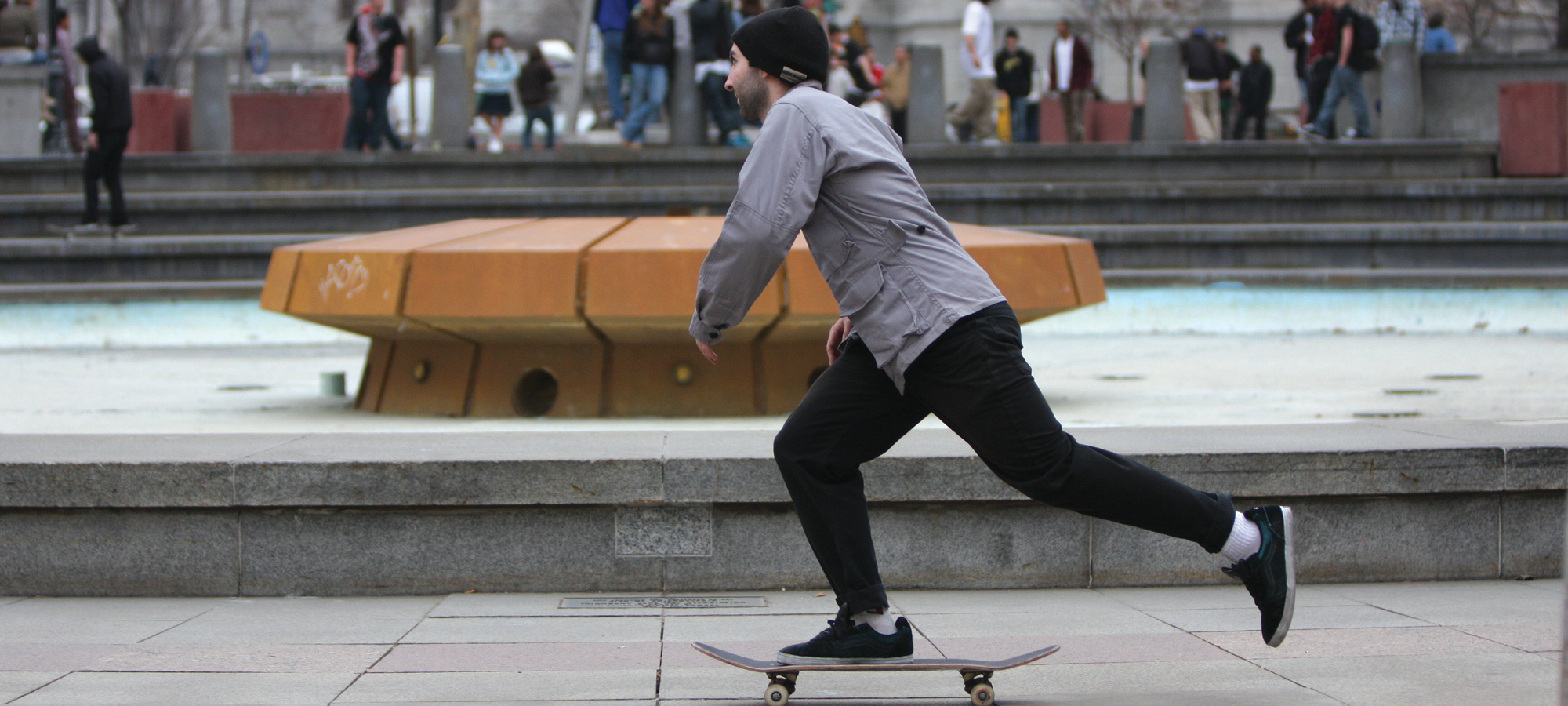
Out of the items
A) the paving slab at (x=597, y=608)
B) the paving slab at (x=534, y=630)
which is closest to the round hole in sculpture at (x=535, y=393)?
the paving slab at (x=597, y=608)

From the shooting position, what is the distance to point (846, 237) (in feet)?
10.6

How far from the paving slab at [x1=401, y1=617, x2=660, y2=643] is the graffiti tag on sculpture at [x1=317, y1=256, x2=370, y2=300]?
2.49 meters

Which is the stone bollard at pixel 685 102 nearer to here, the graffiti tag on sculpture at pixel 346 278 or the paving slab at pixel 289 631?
the graffiti tag on sculpture at pixel 346 278

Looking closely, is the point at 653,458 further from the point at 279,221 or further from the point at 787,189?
the point at 279,221

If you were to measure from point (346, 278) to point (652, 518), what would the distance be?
2545 millimetres

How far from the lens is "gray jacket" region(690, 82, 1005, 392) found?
311cm

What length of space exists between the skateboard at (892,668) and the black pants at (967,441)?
0.14m

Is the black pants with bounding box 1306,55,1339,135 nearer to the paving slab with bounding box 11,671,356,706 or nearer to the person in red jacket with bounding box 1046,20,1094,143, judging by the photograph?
the person in red jacket with bounding box 1046,20,1094,143

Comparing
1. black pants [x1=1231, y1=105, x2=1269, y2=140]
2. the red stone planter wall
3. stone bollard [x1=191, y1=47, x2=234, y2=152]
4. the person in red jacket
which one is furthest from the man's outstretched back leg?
black pants [x1=1231, y1=105, x2=1269, y2=140]

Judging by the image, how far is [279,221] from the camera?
1471 cm

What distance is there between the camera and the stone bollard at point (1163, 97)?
17078 millimetres

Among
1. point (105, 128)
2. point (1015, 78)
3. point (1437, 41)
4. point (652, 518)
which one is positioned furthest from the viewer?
point (1437, 41)

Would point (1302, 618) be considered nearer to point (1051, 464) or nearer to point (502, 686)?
point (1051, 464)

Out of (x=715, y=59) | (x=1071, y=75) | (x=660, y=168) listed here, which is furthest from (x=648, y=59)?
(x=1071, y=75)
